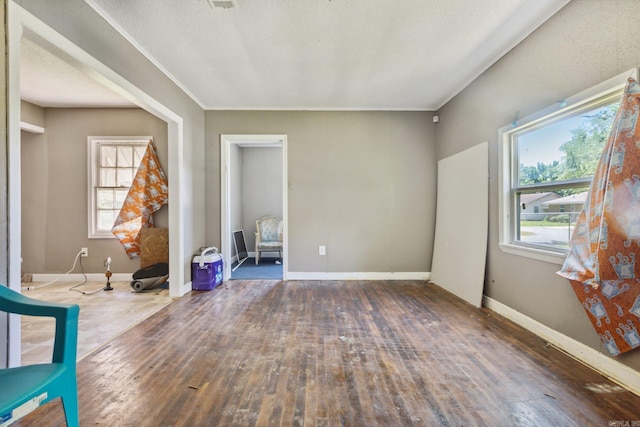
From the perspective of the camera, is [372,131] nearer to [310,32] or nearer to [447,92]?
[447,92]

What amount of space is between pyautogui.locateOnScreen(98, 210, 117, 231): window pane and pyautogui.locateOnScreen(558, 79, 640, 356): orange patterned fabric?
211 inches

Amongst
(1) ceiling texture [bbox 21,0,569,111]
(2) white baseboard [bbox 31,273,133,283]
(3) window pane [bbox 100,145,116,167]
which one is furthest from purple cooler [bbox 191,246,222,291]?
(1) ceiling texture [bbox 21,0,569,111]

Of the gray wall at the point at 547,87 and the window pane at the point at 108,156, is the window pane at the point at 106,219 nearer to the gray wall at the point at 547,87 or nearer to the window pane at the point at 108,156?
the window pane at the point at 108,156

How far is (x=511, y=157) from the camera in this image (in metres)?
2.62

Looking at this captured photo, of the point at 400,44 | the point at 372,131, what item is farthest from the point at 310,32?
the point at 372,131

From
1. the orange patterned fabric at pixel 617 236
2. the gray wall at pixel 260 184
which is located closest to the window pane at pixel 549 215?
the orange patterned fabric at pixel 617 236

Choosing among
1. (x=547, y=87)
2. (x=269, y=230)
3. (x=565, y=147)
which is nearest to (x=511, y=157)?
(x=565, y=147)

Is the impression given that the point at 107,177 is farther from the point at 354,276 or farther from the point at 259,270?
the point at 354,276

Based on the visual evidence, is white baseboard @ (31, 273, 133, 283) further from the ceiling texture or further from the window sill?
the window sill

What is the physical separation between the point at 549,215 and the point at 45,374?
11.0 feet

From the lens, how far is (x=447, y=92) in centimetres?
342

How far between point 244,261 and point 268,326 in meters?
3.25

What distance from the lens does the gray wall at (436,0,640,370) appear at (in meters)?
1.66

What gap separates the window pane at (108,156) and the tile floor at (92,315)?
180 centimetres
